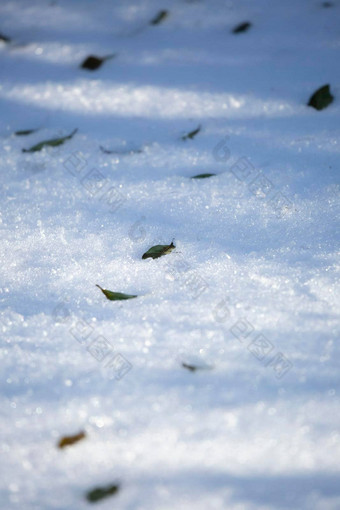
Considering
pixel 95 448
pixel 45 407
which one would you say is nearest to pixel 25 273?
pixel 45 407

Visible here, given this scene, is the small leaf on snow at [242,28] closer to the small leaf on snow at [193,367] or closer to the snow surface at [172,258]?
the snow surface at [172,258]

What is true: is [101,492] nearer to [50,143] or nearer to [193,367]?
[193,367]

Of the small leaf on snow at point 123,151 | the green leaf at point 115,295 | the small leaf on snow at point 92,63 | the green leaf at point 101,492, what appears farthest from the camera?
the small leaf on snow at point 92,63

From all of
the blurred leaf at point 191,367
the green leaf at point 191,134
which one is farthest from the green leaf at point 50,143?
the blurred leaf at point 191,367

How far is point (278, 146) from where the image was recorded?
1.36m

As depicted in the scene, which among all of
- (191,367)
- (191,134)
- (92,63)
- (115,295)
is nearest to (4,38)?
(92,63)

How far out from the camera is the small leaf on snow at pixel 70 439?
78 cm

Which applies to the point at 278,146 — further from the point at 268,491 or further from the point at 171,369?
the point at 268,491

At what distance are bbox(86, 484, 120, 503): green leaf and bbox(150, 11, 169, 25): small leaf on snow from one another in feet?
5.64

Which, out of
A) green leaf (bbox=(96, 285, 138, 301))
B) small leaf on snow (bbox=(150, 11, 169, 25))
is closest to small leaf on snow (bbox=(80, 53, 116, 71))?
small leaf on snow (bbox=(150, 11, 169, 25))

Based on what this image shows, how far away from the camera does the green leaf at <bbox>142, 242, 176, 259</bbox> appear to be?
109 centimetres

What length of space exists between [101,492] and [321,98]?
1301 millimetres

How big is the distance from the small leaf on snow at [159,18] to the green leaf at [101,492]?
67.7 inches

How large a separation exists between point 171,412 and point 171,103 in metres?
1.07
